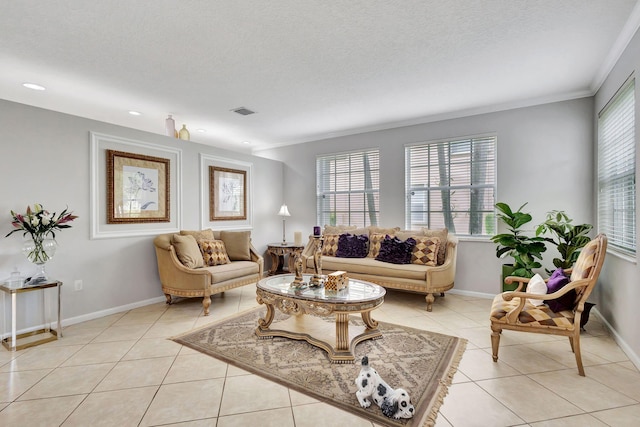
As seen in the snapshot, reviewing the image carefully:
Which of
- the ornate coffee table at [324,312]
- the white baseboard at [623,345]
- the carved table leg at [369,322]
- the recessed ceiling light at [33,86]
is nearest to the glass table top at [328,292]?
the ornate coffee table at [324,312]

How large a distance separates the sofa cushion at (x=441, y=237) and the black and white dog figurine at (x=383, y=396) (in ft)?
8.39

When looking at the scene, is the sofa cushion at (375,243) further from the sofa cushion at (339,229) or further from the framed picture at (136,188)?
the framed picture at (136,188)

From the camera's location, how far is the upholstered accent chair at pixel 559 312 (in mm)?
2273

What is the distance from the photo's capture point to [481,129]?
4.31 meters

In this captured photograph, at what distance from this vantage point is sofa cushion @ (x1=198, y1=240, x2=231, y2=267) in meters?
4.14

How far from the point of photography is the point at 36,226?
2902 millimetres

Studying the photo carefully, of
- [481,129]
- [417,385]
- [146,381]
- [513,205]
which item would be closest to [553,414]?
[417,385]

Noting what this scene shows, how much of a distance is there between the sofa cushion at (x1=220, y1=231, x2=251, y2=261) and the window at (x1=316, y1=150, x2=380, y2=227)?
5.46ft

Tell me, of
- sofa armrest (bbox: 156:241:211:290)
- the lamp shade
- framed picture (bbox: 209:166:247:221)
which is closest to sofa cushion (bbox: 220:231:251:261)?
framed picture (bbox: 209:166:247:221)

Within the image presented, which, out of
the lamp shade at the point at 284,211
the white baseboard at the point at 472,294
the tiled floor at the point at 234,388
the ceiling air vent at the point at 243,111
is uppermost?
the ceiling air vent at the point at 243,111

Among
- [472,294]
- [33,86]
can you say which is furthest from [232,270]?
[472,294]

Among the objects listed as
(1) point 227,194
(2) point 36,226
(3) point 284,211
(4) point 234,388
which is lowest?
(4) point 234,388

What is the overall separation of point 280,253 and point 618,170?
443 centimetres

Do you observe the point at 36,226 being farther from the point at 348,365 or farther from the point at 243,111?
the point at 348,365
